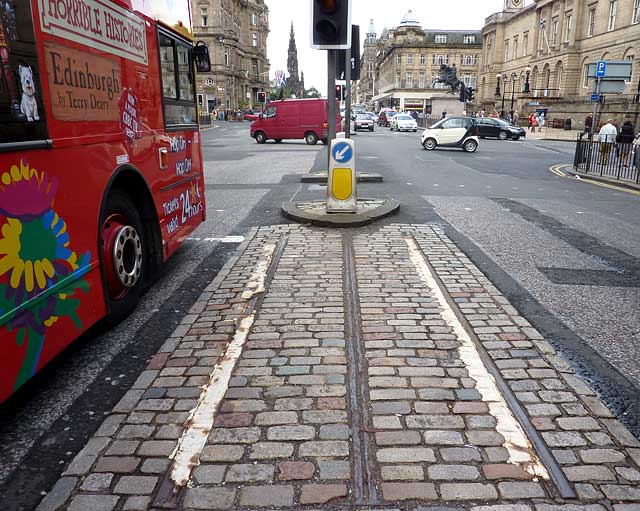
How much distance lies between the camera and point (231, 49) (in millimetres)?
91375

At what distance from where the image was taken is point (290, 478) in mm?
2609

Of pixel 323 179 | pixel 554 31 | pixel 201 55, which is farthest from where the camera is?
pixel 554 31

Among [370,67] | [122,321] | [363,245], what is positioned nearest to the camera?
[122,321]

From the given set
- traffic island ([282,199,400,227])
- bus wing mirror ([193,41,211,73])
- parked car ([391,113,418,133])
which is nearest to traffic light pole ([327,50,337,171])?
traffic island ([282,199,400,227])

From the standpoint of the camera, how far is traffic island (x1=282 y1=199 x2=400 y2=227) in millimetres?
8211

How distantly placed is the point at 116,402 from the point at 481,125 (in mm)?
40769

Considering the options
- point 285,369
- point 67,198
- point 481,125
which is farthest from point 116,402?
point 481,125

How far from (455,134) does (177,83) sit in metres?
22.4

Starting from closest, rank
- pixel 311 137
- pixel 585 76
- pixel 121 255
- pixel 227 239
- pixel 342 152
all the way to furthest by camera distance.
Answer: pixel 121 255, pixel 227 239, pixel 342 152, pixel 311 137, pixel 585 76

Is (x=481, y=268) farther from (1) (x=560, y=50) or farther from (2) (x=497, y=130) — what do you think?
(1) (x=560, y=50)

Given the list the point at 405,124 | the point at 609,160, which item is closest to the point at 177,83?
the point at 609,160

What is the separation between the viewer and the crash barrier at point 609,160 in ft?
52.6

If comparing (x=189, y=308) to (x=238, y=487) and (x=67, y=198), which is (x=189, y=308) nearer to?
(x=67, y=198)

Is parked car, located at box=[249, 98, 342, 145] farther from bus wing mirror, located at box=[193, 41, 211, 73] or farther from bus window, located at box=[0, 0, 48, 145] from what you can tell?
bus window, located at box=[0, 0, 48, 145]
